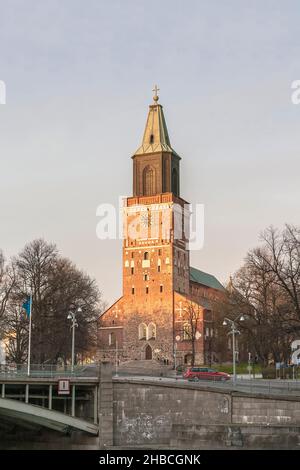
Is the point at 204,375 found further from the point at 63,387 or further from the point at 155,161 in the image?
the point at 155,161

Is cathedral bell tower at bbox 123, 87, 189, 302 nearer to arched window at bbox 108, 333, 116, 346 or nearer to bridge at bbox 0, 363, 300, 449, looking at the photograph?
arched window at bbox 108, 333, 116, 346

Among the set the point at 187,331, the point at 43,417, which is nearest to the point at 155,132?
the point at 187,331

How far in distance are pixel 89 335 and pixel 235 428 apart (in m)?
38.1

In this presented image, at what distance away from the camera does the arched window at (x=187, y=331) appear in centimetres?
10479

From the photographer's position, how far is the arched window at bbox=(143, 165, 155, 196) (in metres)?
110

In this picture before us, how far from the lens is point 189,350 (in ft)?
344

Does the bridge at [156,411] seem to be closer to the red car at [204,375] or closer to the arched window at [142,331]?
the red car at [204,375]

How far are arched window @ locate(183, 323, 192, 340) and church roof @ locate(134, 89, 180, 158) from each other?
24834mm

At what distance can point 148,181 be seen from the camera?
110812mm

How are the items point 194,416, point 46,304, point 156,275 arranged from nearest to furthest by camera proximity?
point 194,416, point 46,304, point 156,275

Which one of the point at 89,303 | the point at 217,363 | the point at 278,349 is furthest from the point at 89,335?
the point at 217,363

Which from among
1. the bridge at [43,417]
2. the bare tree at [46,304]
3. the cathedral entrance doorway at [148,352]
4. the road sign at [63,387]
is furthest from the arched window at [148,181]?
the road sign at [63,387]

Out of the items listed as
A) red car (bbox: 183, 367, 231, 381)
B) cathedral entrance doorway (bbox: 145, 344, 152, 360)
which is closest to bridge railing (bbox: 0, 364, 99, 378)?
red car (bbox: 183, 367, 231, 381)

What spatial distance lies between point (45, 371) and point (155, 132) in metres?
65.2
